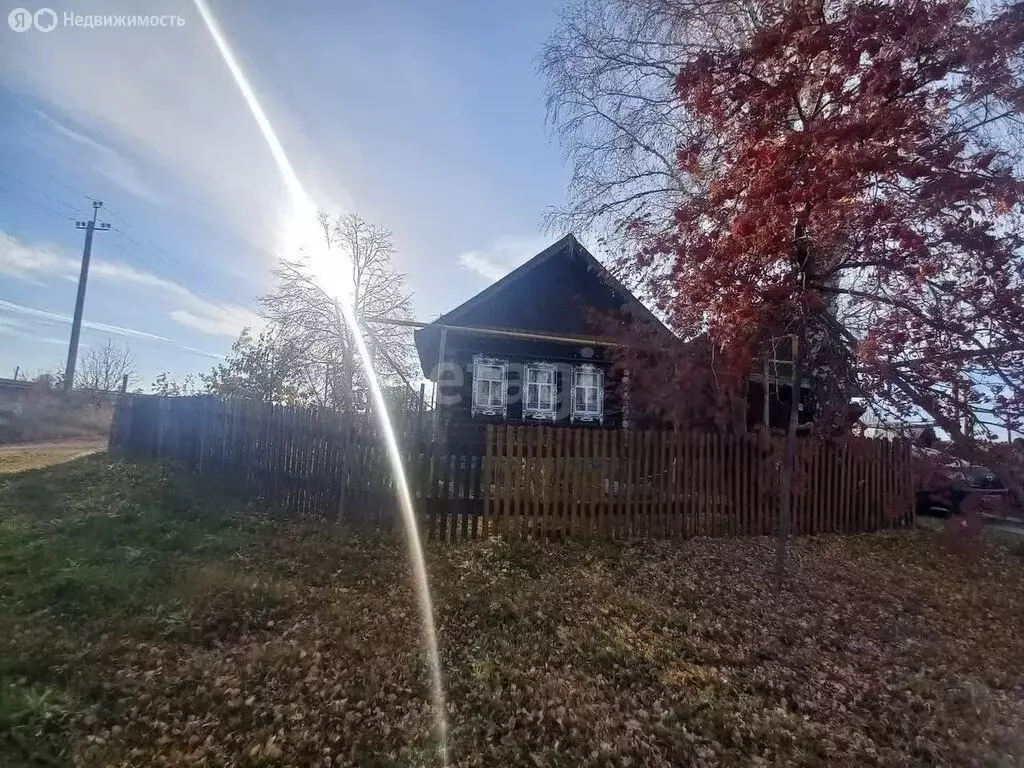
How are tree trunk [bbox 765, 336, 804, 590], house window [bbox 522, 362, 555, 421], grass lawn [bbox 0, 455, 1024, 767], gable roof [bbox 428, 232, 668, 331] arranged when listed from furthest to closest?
1. house window [bbox 522, 362, 555, 421]
2. gable roof [bbox 428, 232, 668, 331]
3. tree trunk [bbox 765, 336, 804, 590]
4. grass lawn [bbox 0, 455, 1024, 767]

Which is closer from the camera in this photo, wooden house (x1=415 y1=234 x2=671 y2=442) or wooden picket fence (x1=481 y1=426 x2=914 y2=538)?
wooden picket fence (x1=481 y1=426 x2=914 y2=538)

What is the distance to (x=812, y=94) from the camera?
19.7 feet

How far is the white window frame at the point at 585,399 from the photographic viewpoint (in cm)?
1560

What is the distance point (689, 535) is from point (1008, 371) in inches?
181

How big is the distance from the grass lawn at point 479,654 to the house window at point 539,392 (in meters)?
8.05

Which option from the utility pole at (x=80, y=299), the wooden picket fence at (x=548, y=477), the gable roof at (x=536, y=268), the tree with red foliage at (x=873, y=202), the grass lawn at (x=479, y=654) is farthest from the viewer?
the utility pole at (x=80, y=299)

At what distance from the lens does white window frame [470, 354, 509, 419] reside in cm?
1505

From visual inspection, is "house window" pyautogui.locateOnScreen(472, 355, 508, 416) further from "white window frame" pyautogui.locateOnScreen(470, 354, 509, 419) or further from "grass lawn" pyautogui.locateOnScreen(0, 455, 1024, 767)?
"grass lawn" pyautogui.locateOnScreen(0, 455, 1024, 767)

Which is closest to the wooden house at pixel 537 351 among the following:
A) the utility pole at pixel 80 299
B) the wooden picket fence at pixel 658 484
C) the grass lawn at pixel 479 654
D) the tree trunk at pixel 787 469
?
the wooden picket fence at pixel 658 484

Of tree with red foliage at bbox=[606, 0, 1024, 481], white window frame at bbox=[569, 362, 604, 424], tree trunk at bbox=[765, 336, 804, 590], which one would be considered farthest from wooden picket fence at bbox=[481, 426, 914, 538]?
white window frame at bbox=[569, 362, 604, 424]

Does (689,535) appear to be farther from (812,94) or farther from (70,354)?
(70,354)

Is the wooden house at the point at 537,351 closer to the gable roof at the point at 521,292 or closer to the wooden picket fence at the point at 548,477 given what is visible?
the gable roof at the point at 521,292

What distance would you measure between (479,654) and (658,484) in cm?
466

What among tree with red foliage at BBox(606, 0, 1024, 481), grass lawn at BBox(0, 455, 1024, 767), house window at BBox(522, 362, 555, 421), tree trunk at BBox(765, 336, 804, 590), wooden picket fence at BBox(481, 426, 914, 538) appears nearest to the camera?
grass lawn at BBox(0, 455, 1024, 767)
